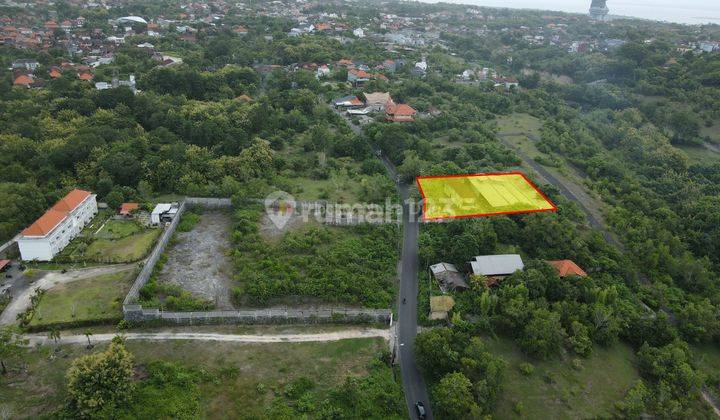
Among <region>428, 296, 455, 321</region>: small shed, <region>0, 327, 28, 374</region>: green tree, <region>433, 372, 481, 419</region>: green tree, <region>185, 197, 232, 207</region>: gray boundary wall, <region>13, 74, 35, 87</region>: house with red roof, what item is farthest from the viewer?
<region>13, 74, 35, 87</region>: house with red roof

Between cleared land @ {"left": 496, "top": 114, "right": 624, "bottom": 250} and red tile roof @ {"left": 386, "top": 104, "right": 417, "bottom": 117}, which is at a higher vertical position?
red tile roof @ {"left": 386, "top": 104, "right": 417, "bottom": 117}

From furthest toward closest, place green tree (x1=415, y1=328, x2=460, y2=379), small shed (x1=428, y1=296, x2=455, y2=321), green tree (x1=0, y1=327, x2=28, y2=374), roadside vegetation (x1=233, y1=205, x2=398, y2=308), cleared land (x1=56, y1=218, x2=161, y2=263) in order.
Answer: cleared land (x1=56, y1=218, x2=161, y2=263) → roadside vegetation (x1=233, y1=205, x2=398, y2=308) → small shed (x1=428, y1=296, x2=455, y2=321) → green tree (x1=415, y1=328, x2=460, y2=379) → green tree (x1=0, y1=327, x2=28, y2=374)

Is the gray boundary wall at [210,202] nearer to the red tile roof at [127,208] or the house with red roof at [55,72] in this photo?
the red tile roof at [127,208]

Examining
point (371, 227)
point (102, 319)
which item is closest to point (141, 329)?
point (102, 319)

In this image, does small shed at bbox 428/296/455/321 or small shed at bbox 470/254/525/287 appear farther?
small shed at bbox 470/254/525/287

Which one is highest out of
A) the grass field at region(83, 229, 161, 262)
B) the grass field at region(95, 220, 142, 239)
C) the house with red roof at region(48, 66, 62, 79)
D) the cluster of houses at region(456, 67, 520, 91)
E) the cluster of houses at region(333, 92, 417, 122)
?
the house with red roof at region(48, 66, 62, 79)

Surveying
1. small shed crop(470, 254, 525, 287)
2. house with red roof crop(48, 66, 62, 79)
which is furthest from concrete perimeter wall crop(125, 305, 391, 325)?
house with red roof crop(48, 66, 62, 79)

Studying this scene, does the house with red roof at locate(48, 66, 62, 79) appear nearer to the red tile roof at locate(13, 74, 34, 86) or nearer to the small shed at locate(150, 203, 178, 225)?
the red tile roof at locate(13, 74, 34, 86)
